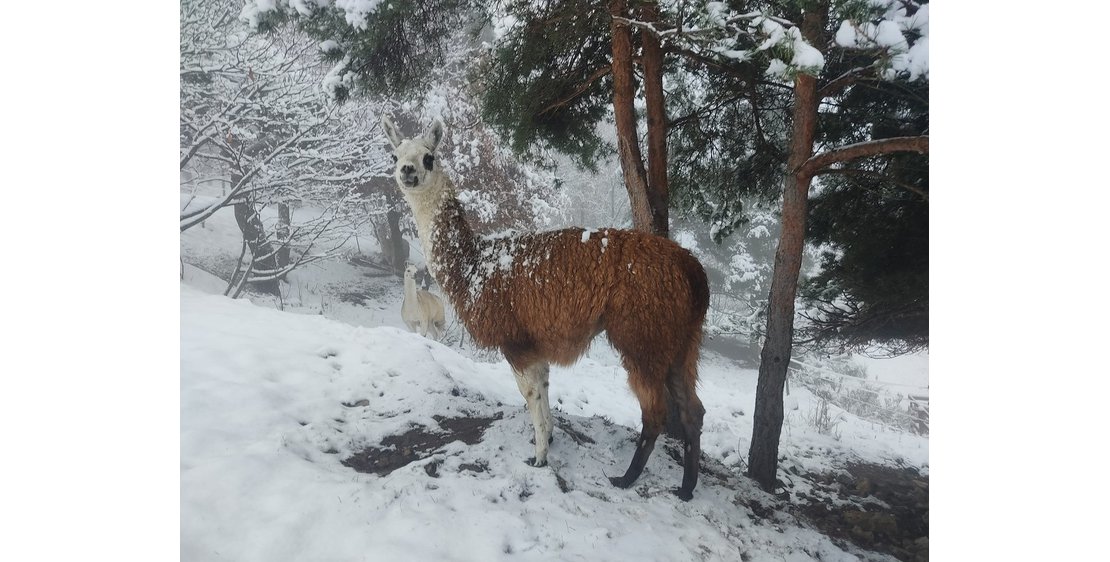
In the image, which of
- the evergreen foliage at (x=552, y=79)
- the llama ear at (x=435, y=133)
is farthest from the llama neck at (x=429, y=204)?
the evergreen foliage at (x=552, y=79)

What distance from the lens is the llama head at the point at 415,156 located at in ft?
6.87

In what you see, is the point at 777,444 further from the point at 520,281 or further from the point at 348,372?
the point at 348,372

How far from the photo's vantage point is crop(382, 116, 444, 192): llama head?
6.87 feet

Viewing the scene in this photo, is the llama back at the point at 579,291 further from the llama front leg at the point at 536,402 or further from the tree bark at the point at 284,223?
the tree bark at the point at 284,223

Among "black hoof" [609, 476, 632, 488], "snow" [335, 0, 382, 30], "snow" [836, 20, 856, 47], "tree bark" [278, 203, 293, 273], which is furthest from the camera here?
"tree bark" [278, 203, 293, 273]

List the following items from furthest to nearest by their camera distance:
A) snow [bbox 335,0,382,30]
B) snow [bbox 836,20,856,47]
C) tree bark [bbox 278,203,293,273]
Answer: tree bark [bbox 278,203,293,273]
snow [bbox 335,0,382,30]
snow [bbox 836,20,856,47]

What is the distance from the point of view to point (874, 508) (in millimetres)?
1864

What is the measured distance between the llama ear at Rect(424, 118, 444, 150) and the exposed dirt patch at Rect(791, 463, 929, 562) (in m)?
2.16

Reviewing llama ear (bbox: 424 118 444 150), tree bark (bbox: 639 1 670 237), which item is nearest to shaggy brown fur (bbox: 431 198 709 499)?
llama ear (bbox: 424 118 444 150)

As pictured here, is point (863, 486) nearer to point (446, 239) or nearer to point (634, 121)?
point (634, 121)

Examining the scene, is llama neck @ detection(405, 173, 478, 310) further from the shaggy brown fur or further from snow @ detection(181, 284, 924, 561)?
snow @ detection(181, 284, 924, 561)

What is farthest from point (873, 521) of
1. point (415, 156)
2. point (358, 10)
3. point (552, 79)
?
point (358, 10)

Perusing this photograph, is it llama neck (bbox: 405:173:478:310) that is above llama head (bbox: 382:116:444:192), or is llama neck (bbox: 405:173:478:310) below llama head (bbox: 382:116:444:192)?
below

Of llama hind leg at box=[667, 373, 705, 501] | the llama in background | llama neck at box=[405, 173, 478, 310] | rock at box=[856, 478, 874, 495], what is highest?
llama neck at box=[405, 173, 478, 310]
